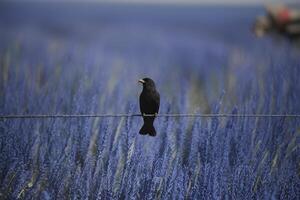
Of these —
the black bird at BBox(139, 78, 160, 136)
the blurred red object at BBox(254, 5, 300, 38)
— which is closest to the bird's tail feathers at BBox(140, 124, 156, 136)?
the black bird at BBox(139, 78, 160, 136)

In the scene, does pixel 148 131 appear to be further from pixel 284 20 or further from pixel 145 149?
pixel 284 20

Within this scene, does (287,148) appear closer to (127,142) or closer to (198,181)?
(198,181)

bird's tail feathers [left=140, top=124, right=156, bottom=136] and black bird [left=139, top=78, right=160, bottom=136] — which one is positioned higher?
black bird [left=139, top=78, right=160, bottom=136]

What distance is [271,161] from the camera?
3.51 m

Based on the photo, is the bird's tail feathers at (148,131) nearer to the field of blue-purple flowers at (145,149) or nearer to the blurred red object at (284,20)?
the field of blue-purple flowers at (145,149)

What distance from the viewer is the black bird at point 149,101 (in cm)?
342

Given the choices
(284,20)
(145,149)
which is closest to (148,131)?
(145,149)

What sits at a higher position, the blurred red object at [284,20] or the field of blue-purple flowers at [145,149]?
the blurred red object at [284,20]

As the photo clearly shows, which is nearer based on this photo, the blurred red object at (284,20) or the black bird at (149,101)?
the black bird at (149,101)

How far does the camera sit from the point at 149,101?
344cm

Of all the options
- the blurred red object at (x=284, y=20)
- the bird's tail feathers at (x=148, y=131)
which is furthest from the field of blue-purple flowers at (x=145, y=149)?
the blurred red object at (x=284, y=20)

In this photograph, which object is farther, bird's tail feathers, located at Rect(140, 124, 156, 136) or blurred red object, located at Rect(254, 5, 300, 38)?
blurred red object, located at Rect(254, 5, 300, 38)

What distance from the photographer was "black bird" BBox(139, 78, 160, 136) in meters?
3.42

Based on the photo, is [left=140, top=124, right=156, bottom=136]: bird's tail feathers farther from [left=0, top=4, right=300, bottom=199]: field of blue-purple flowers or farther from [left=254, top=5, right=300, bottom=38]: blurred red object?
[left=254, top=5, right=300, bottom=38]: blurred red object
